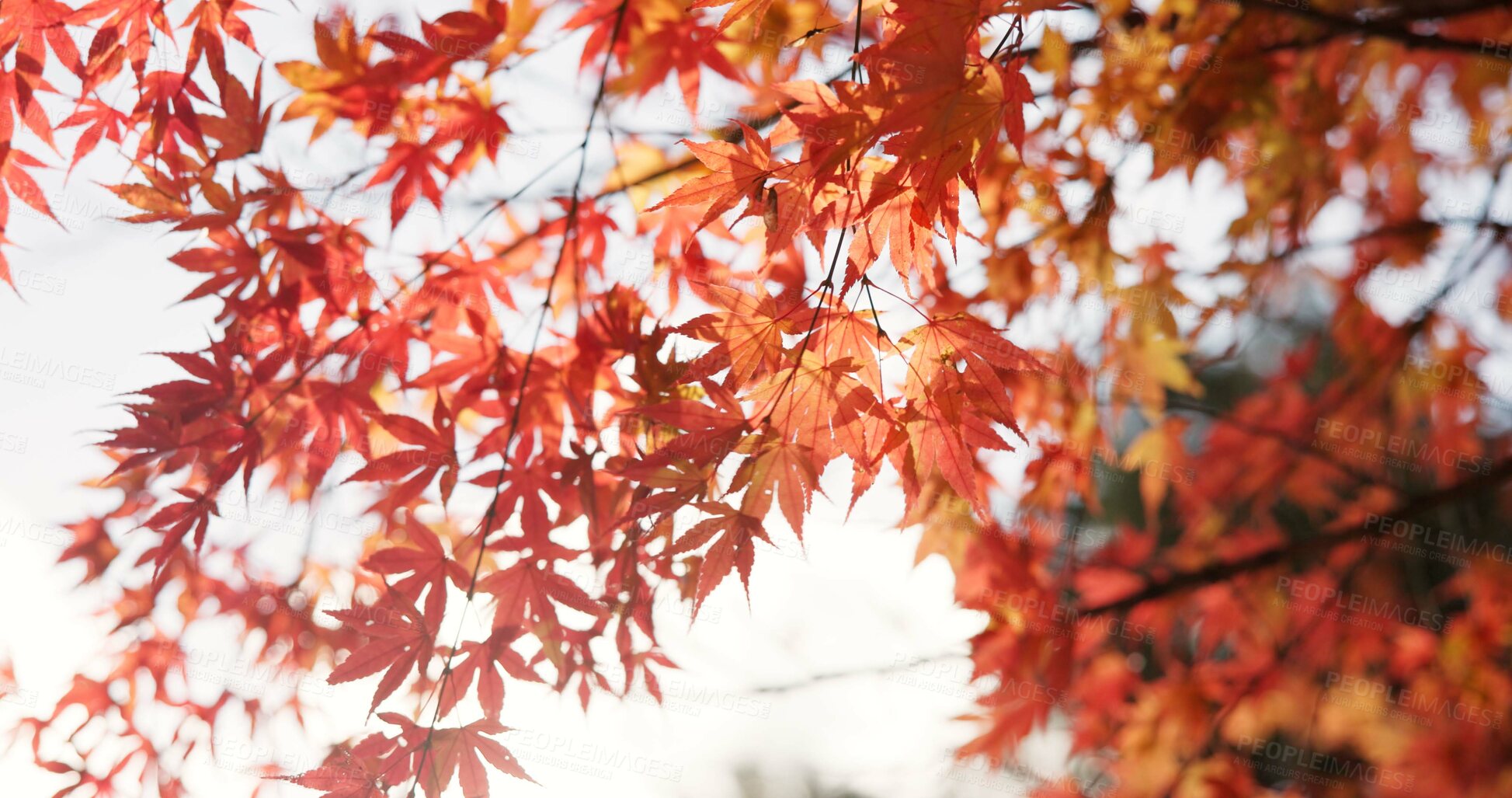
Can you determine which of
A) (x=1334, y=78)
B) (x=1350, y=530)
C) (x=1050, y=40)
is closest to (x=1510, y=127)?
(x=1334, y=78)

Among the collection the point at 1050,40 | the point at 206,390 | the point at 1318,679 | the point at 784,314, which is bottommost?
the point at 1318,679

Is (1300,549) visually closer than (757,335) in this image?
No

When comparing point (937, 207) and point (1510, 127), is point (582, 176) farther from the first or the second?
point (1510, 127)

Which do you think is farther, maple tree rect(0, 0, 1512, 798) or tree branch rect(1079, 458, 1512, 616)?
tree branch rect(1079, 458, 1512, 616)

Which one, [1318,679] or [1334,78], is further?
[1318,679]

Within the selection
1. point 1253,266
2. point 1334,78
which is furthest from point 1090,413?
point 1334,78

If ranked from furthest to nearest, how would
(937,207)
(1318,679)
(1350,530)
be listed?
(1318,679) → (1350,530) → (937,207)

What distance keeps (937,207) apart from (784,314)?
19 cm

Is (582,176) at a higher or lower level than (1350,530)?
higher

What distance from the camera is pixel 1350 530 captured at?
173 cm

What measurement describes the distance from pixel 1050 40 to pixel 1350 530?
1.25 meters

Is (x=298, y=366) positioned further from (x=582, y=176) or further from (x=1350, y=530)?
(x=1350, y=530)

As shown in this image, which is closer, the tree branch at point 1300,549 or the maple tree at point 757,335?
the maple tree at point 757,335

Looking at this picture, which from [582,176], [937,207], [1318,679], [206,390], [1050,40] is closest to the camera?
[937,207]
